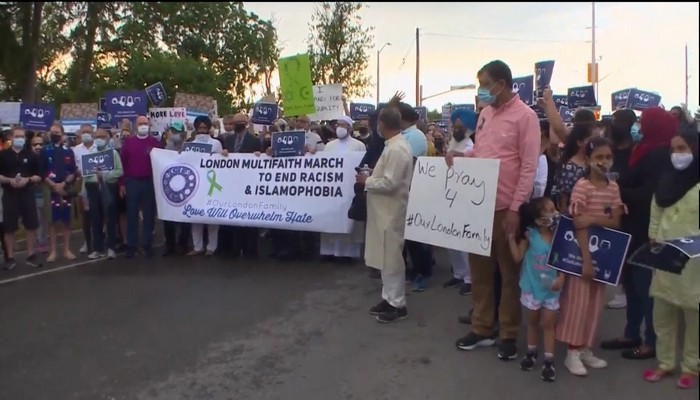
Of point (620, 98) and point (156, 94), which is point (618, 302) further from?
point (156, 94)

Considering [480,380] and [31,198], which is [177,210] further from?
[480,380]

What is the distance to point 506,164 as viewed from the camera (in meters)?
5.70

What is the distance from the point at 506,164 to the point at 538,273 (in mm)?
858

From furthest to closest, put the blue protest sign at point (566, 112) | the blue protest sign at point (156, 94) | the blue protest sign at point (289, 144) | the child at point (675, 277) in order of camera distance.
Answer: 1. the blue protest sign at point (156, 94)
2. the blue protest sign at point (566, 112)
3. the blue protest sign at point (289, 144)
4. the child at point (675, 277)

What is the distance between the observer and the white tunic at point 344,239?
9.90 m

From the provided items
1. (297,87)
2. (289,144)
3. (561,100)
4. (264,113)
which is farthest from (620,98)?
(289,144)

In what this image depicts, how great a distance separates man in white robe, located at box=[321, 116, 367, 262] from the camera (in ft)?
32.4

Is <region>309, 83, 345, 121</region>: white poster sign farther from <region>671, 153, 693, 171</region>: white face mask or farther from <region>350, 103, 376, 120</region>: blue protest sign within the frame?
<region>671, 153, 693, 171</region>: white face mask

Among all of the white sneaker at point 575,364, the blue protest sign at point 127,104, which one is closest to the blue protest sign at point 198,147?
the blue protest sign at point 127,104

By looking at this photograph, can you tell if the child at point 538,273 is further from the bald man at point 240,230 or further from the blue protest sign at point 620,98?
the blue protest sign at point 620,98

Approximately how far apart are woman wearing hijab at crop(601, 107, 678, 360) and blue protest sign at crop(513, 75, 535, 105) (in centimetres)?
756

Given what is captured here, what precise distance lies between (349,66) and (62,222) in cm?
1652

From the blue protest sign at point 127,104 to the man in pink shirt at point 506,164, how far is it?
888cm

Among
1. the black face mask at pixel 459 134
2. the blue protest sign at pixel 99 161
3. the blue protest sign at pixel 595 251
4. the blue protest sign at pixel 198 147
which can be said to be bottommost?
the blue protest sign at pixel 595 251
